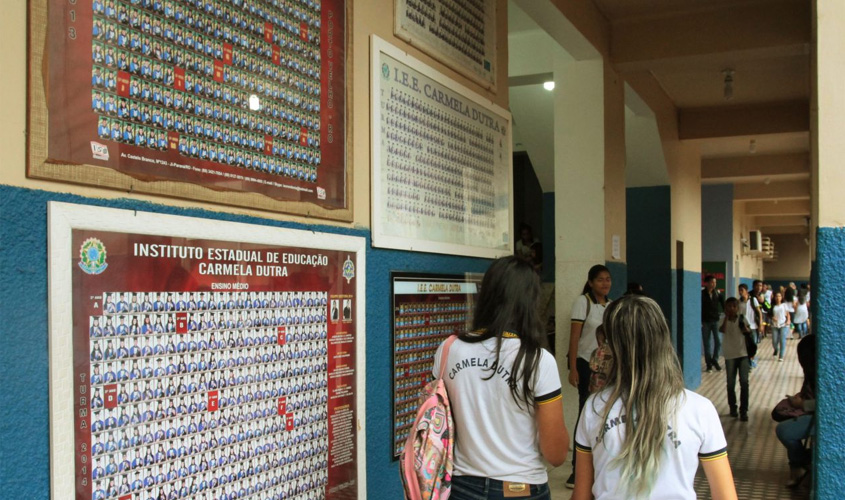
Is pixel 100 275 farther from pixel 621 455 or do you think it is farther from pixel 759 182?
pixel 759 182

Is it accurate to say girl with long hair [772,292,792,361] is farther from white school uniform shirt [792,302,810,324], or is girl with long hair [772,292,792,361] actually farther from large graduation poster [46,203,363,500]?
large graduation poster [46,203,363,500]

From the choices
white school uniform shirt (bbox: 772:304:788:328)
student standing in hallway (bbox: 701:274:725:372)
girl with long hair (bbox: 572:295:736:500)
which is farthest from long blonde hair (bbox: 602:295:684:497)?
white school uniform shirt (bbox: 772:304:788:328)

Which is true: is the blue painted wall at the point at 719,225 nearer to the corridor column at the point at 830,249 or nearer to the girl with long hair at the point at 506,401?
the corridor column at the point at 830,249

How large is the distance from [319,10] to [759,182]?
15.1 metres

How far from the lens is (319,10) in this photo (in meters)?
2.63

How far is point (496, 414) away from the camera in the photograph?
84.3 inches

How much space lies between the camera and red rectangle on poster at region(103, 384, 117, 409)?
1761mm

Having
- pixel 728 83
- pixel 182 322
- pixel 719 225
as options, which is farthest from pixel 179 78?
pixel 719 225

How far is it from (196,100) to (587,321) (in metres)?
3.58

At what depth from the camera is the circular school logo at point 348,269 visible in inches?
105

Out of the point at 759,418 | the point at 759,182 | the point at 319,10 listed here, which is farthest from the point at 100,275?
the point at 759,182

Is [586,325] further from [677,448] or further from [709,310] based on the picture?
[709,310]

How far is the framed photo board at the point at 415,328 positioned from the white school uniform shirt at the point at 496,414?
81 centimetres

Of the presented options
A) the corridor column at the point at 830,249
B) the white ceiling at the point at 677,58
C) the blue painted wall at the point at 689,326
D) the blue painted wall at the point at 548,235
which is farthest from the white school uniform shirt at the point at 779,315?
the corridor column at the point at 830,249
